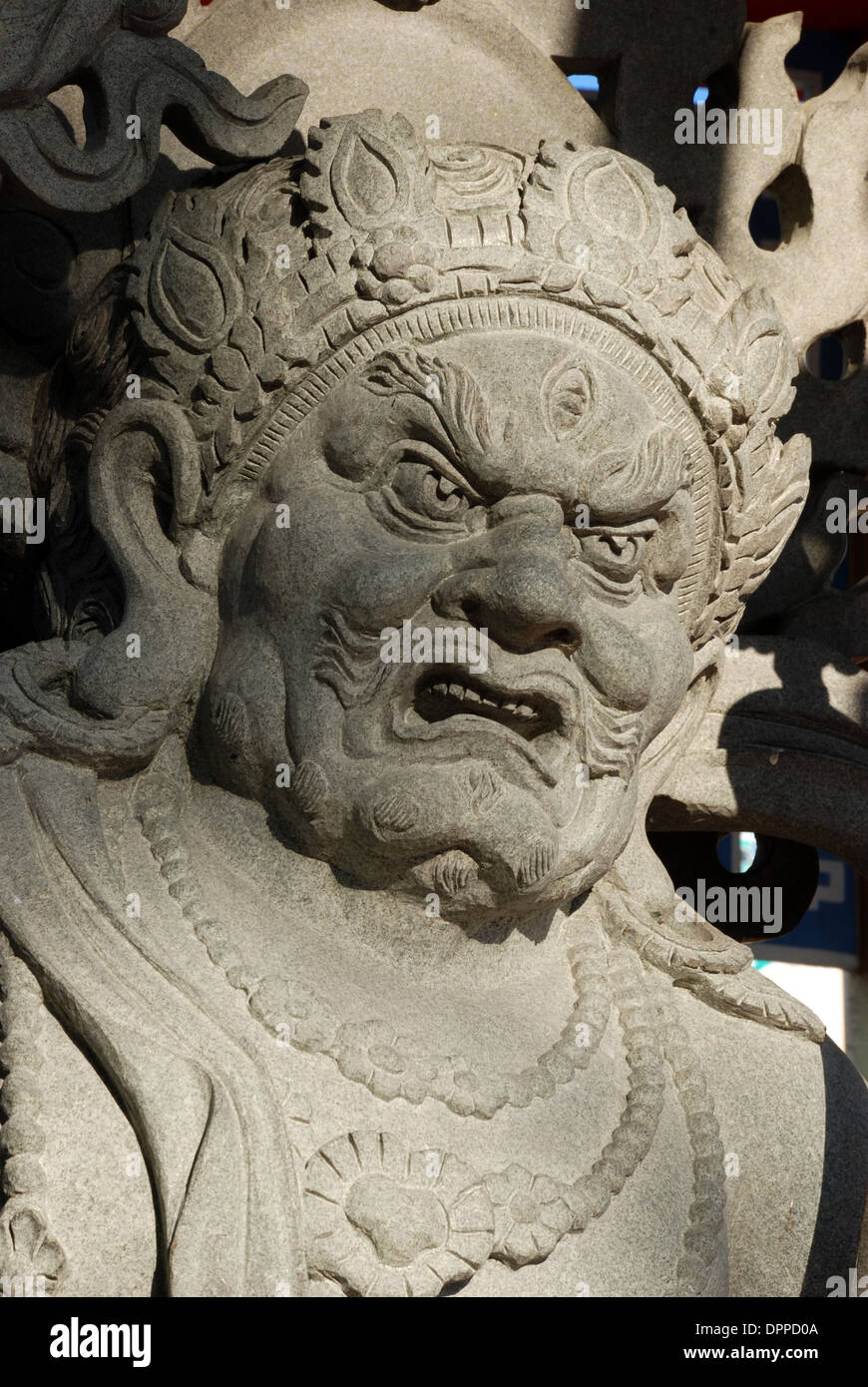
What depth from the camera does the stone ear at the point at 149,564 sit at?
354 cm

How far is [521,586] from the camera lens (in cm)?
338

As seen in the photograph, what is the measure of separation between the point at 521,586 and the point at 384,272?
0.63 metres

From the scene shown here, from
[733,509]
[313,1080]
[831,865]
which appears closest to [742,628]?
[733,509]

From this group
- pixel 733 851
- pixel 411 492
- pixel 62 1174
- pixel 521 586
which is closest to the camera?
pixel 62 1174

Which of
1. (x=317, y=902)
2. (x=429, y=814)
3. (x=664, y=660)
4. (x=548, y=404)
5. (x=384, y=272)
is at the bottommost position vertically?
(x=317, y=902)

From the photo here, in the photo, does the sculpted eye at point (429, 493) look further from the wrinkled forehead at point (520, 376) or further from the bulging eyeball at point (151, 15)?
the bulging eyeball at point (151, 15)

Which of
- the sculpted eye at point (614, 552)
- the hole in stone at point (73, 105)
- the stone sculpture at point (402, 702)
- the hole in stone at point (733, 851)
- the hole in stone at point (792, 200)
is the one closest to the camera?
the stone sculpture at point (402, 702)

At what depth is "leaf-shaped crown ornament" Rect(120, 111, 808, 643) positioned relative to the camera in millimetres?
3523

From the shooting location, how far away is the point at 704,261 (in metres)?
3.80

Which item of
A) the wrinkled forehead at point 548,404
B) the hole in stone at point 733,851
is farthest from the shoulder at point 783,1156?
the hole in stone at point 733,851

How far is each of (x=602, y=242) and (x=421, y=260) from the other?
0.36 meters

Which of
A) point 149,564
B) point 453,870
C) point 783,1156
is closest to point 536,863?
point 453,870

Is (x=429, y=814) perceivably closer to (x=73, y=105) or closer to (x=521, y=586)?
(x=521, y=586)

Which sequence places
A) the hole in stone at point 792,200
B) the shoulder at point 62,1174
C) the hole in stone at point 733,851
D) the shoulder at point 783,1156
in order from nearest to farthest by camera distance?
the shoulder at point 62,1174, the shoulder at point 783,1156, the hole in stone at point 792,200, the hole in stone at point 733,851
